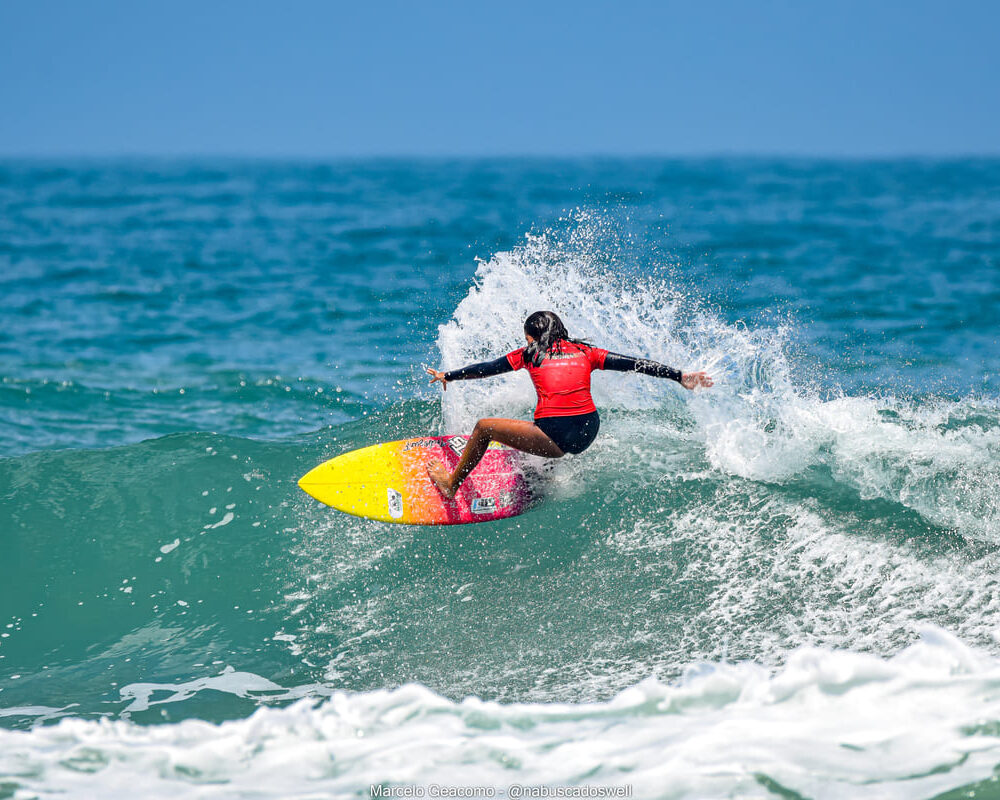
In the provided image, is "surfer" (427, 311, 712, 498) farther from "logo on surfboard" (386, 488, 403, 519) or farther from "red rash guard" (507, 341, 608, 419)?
"logo on surfboard" (386, 488, 403, 519)

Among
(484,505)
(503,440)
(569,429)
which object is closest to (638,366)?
(569,429)

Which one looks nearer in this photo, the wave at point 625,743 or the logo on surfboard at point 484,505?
the wave at point 625,743

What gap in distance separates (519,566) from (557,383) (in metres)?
1.42

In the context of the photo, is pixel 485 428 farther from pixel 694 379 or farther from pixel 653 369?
pixel 694 379

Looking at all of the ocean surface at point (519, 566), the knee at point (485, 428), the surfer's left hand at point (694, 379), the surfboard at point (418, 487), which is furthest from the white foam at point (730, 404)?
the knee at point (485, 428)

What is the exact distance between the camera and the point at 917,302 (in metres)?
16.6

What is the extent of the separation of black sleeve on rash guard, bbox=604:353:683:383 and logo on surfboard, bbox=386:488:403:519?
192cm

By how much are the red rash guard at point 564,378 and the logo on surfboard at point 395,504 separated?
1.34m

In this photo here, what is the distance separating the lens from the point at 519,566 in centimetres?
706

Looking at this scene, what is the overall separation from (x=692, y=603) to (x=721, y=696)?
5.59ft

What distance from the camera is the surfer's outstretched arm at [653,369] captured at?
6867 mm

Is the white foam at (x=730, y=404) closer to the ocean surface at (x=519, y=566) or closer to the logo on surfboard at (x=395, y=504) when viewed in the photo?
the ocean surface at (x=519, y=566)

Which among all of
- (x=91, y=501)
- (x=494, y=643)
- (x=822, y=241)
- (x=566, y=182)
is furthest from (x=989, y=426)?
(x=566, y=182)

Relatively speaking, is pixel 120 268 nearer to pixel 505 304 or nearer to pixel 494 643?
pixel 505 304
